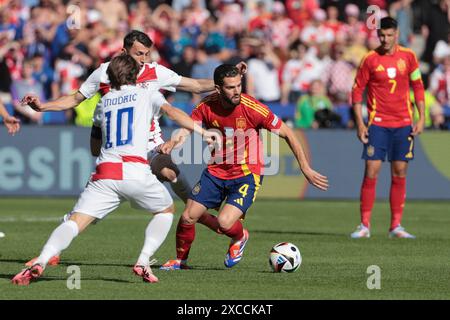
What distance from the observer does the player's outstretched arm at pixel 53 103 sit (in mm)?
10844

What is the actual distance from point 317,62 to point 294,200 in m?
3.73

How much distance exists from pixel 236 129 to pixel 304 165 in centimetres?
Result: 93

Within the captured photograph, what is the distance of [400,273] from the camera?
1110 cm

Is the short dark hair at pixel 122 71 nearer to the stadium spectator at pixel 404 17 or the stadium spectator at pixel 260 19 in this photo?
the stadium spectator at pixel 260 19

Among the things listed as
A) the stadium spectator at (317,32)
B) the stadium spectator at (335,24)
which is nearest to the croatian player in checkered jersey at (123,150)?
the stadium spectator at (317,32)

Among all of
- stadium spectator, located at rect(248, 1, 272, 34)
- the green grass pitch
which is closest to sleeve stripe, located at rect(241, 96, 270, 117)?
the green grass pitch

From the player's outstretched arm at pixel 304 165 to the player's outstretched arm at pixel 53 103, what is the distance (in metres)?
1.92

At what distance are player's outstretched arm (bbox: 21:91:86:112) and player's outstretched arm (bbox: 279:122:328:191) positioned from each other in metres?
1.92

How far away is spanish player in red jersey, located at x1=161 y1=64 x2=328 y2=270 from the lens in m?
11.4

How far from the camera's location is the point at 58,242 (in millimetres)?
9625

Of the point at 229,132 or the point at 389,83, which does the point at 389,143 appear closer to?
the point at 389,83

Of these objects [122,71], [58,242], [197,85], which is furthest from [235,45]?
[58,242]

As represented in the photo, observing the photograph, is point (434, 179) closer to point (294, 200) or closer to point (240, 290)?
point (294, 200)

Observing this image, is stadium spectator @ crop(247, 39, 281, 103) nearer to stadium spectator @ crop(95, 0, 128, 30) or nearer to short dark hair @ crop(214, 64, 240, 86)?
stadium spectator @ crop(95, 0, 128, 30)
